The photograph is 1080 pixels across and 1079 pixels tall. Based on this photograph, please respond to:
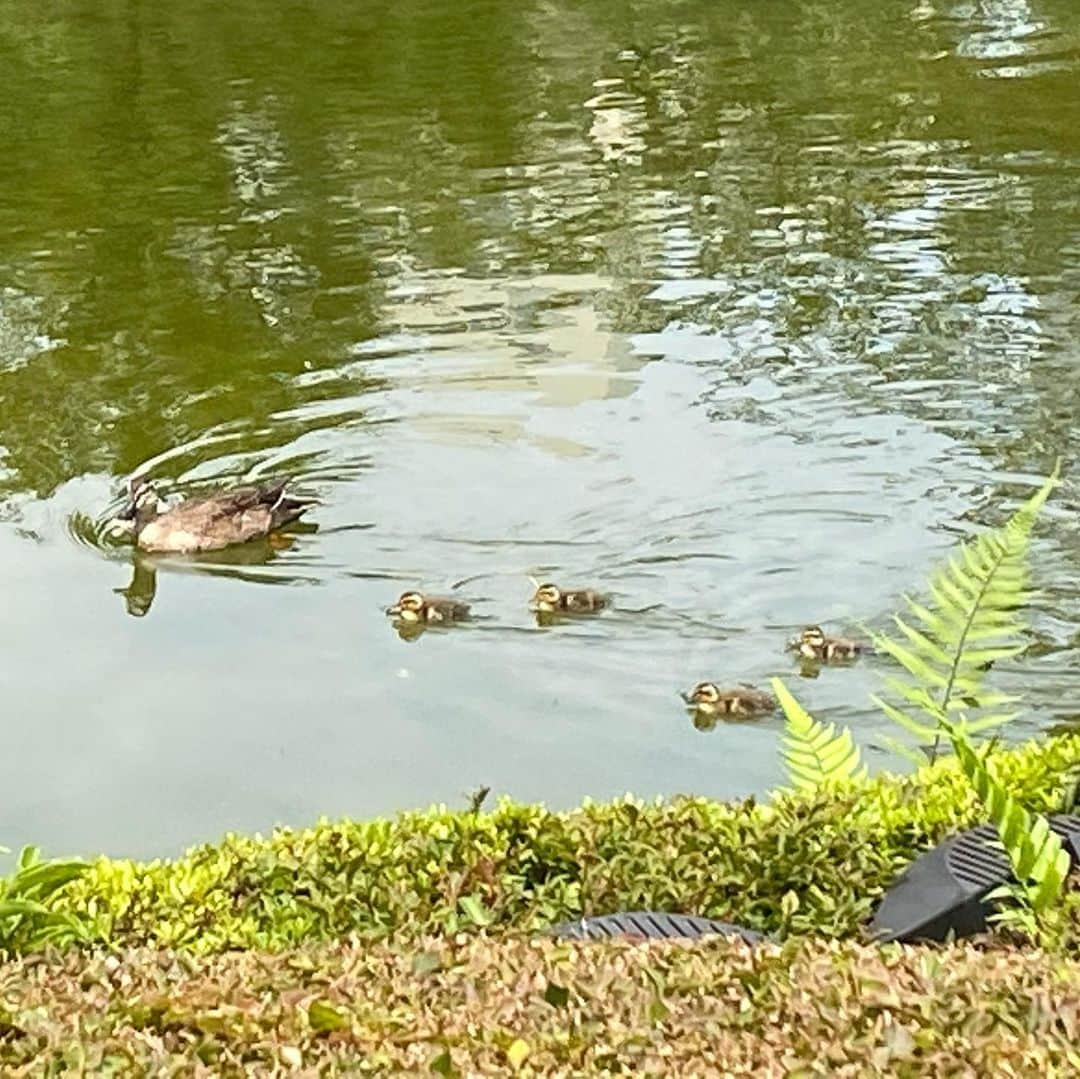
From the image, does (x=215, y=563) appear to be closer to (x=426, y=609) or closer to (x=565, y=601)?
(x=426, y=609)

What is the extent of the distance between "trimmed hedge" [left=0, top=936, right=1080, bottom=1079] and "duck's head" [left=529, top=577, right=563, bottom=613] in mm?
4460

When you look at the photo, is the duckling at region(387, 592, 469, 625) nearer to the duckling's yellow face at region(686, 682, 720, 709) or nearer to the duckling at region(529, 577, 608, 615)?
the duckling at region(529, 577, 608, 615)

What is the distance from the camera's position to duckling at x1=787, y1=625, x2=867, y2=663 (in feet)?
22.5

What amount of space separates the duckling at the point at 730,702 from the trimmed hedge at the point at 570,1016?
3.67 m

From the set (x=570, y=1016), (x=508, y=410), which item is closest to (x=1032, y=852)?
(x=570, y=1016)

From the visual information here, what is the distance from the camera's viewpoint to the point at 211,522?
8.09 meters

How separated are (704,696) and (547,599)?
0.96 metres

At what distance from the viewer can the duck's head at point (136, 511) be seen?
26.9 ft

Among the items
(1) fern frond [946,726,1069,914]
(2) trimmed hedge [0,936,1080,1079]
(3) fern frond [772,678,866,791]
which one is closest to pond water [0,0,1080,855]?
(3) fern frond [772,678,866,791]

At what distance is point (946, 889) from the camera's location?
3406 millimetres

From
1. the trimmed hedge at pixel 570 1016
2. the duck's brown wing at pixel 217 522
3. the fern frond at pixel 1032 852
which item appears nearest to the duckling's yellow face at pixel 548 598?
the duck's brown wing at pixel 217 522

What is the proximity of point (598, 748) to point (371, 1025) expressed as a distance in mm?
4019

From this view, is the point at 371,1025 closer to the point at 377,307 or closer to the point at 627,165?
the point at 377,307

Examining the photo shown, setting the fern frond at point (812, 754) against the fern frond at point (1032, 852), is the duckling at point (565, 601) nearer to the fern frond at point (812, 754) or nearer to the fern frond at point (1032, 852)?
the fern frond at point (812, 754)
